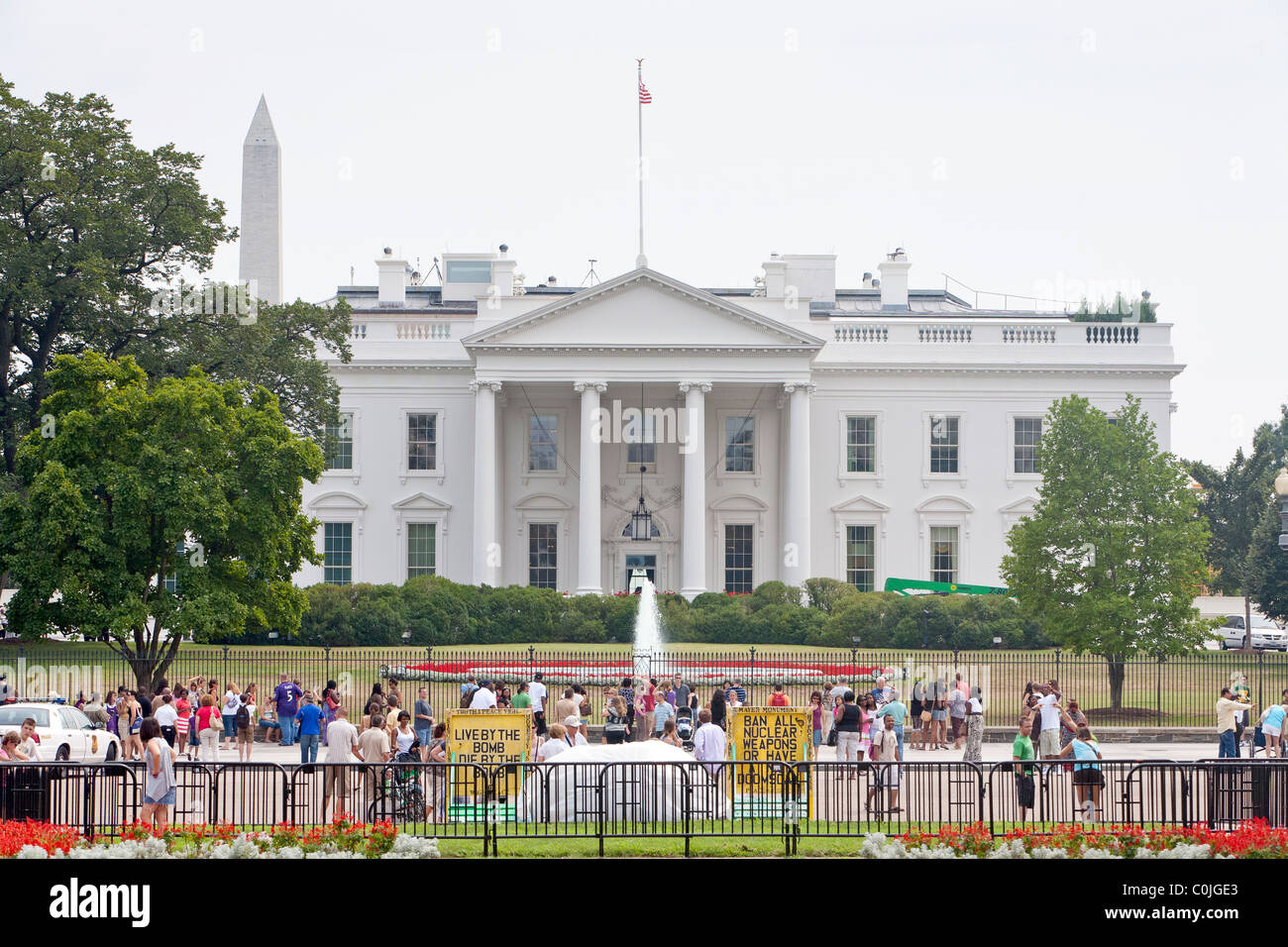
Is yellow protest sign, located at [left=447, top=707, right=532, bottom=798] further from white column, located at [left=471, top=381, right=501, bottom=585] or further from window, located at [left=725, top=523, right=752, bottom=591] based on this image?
window, located at [left=725, top=523, right=752, bottom=591]

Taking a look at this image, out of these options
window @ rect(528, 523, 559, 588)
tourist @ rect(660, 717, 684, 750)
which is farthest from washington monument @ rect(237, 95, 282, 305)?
tourist @ rect(660, 717, 684, 750)

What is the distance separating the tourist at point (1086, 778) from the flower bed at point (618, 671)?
44.3 ft

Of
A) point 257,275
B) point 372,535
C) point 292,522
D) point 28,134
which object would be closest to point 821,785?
point 292,522

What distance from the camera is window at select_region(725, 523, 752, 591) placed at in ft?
199

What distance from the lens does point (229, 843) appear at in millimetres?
13953

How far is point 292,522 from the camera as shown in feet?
122

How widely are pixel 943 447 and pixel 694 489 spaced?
11.0 metres

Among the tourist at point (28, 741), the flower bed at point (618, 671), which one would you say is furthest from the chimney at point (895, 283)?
the tourist at point (28, 741)

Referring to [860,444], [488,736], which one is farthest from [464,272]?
[488,736]

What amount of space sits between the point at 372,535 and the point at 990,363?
82.5 ft

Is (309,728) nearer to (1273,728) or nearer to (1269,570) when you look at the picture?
(1273,728)

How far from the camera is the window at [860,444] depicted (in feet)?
201
